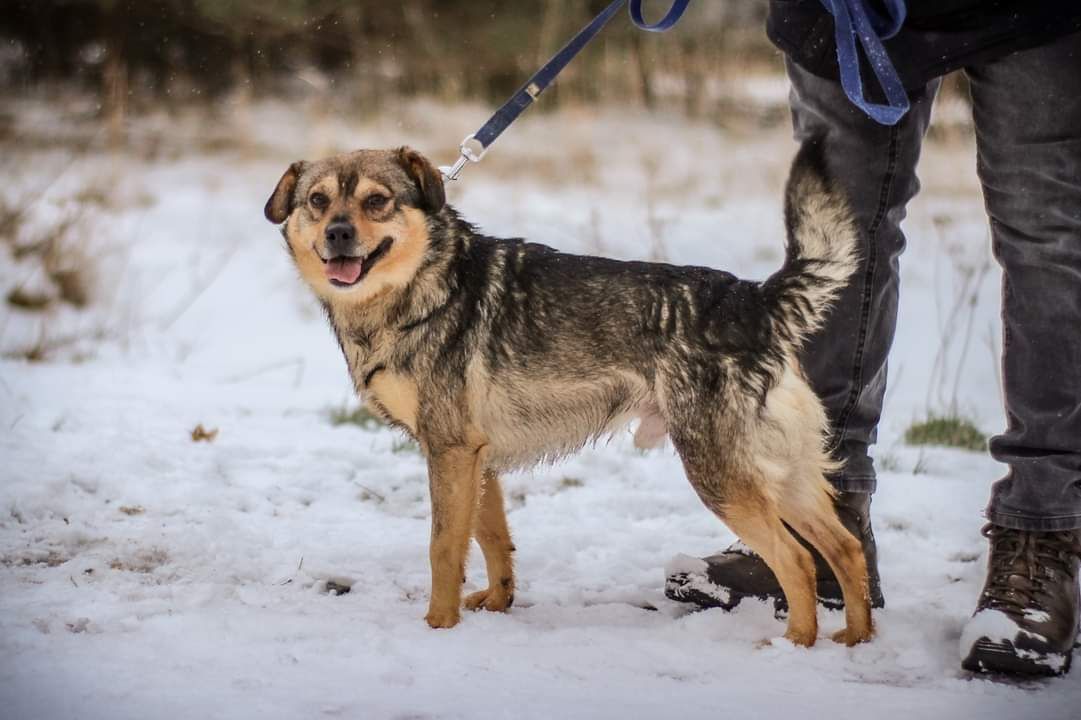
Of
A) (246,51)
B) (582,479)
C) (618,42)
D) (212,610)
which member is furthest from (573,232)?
(246,51)

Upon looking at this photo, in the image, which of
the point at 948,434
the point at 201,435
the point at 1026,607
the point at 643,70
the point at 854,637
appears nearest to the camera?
the point at 1026,607

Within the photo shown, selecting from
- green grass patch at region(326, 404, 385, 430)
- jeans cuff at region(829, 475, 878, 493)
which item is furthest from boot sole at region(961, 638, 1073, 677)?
green grass patch at region(326, 404, 385, 430)

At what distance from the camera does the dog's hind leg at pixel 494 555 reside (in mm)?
2967

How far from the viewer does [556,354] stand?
288 centimetres

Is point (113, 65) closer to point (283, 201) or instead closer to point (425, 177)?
point (283, 201)

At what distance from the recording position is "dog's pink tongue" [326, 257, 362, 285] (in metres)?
2.88

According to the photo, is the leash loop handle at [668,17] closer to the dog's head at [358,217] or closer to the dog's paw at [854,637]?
the dog's head at [358,217]

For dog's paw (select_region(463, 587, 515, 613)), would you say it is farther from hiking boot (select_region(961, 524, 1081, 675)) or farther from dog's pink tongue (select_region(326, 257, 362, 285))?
hiking boot (select_region(961, 524, 1081, 675))

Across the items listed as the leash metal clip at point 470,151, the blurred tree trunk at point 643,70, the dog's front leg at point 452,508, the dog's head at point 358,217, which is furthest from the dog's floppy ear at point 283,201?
the blurred tree trunk at point 643,70

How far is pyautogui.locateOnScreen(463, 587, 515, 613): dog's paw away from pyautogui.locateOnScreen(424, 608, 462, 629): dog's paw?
21cm

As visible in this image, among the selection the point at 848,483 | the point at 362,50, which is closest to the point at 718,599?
the point at 848,483

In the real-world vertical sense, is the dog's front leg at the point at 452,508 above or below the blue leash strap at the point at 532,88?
below

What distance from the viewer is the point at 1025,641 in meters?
2.45

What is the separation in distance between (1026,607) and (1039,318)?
700 millimetres
